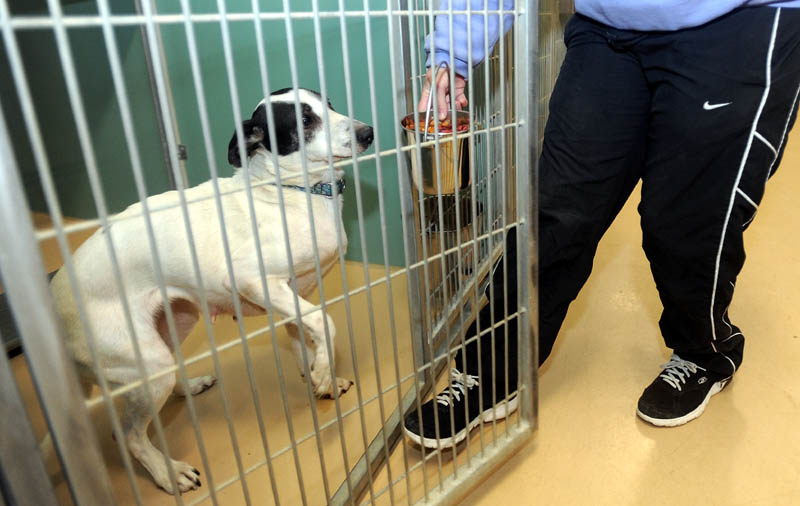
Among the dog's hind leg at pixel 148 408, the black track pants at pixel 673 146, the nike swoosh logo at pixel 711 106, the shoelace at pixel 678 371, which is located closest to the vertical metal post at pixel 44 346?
the dog's hind leg at pixel 148 408

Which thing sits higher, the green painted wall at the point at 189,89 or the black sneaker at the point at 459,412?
the green painted wall at the point at 189,89

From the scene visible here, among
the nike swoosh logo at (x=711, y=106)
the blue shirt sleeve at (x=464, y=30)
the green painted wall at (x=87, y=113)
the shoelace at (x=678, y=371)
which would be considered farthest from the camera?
the green painted wall at (x=87, y=113)

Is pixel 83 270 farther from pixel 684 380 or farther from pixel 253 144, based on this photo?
pixel 684 380

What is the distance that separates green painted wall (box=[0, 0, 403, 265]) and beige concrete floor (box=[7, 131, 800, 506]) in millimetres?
377

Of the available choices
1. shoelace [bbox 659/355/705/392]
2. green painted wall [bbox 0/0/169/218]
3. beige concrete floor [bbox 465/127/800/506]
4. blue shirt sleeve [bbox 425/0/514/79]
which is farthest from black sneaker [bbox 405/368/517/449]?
green painted wall [bbox 0/0/169/218]

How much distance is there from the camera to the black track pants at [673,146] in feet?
3.49

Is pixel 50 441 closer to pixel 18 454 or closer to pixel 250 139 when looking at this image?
pixel 18 454

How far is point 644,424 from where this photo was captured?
1376mm

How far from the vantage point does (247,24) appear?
1896mm

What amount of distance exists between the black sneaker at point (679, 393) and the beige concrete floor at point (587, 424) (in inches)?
1.0

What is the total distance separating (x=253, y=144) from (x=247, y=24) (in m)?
0.84

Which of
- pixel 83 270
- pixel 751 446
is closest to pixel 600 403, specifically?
pixel 751 446

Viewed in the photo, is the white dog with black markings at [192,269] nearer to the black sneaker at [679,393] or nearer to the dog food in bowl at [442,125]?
the dog food in bowl at [442,125]

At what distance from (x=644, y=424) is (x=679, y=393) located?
113mm
